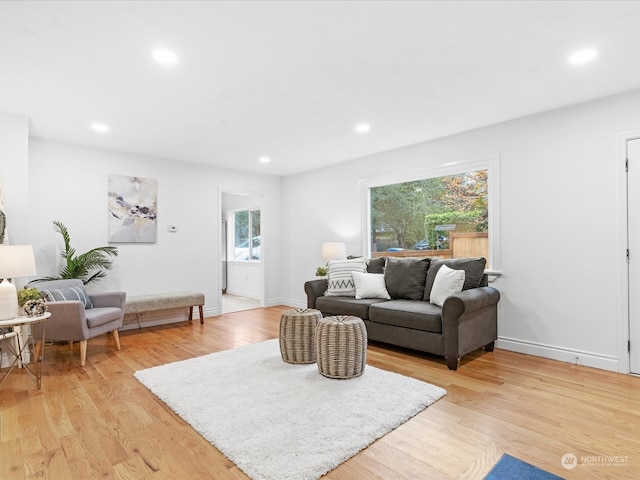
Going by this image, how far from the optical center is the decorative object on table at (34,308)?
2891mm

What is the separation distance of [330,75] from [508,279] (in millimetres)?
2784

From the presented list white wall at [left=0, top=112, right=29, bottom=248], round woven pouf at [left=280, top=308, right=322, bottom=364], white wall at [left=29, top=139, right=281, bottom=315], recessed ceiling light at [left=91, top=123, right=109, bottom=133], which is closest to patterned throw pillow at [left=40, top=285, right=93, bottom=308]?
white wall at [left=0, top=112, right=29, bottom=248]

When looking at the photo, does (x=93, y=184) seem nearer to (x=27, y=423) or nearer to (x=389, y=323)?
(x=27, y=423)

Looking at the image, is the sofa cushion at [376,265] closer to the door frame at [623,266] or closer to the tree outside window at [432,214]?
the tree outside window at [432,214]

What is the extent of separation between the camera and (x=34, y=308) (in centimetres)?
291

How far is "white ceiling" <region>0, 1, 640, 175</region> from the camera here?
2029 mm

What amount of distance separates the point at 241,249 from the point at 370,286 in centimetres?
486

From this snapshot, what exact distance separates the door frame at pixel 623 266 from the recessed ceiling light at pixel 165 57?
376cm

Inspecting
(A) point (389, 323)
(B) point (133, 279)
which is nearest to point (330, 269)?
(A) point (389, 323)

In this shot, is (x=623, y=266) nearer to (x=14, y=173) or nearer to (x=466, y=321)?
(x=466, y=321)

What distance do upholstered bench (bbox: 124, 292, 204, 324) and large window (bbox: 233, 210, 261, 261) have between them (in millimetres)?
2743

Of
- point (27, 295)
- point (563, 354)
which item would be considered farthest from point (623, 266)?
point (27, 295)

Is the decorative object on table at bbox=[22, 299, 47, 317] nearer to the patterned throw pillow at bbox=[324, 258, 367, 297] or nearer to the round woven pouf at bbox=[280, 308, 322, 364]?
the round woven pouf at bbox=[280, 308, 322, 364]

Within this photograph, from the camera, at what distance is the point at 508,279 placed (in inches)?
151
